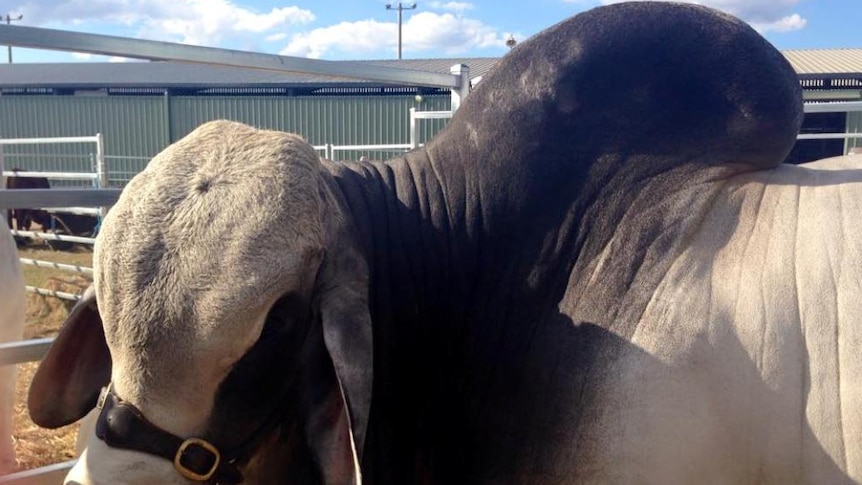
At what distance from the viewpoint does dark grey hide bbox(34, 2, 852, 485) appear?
Result: 6.50 ft

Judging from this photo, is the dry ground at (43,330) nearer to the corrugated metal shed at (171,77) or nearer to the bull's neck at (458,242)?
the bull's neck at (458,242)

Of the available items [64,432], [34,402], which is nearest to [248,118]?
[64,432]

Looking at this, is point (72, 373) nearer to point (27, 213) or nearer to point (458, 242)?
point (458, 242)

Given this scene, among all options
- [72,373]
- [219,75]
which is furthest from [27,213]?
[72,373]

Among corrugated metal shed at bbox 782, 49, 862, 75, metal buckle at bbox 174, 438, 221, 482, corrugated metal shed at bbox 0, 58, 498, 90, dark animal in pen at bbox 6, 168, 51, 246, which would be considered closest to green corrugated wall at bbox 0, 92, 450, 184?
corrugated metal shed at bbox 0, 58, 498, 90

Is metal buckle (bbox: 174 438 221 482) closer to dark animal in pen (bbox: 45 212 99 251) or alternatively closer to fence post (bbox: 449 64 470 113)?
fence post (bbox: 449 64 470 113)

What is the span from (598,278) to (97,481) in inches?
48.2

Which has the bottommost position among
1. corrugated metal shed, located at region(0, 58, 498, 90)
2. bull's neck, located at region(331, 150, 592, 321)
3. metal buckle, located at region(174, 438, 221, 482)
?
corrugated metal shed, located at region(0, 58, 498, 90)

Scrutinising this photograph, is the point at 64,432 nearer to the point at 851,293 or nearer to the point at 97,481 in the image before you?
the point at 97,481

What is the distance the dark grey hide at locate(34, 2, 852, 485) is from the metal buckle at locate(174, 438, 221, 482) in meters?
0.14

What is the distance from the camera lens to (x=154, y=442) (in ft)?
6.06

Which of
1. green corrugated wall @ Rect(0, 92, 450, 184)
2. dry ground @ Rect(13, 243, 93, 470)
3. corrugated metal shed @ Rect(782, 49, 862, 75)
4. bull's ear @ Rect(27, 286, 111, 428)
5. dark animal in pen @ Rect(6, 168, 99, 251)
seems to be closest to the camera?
bull's ear @ Rect(27, 286, 111, 428)

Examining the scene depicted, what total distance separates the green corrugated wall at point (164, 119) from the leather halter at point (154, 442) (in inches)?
813

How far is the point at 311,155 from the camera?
208 cm
